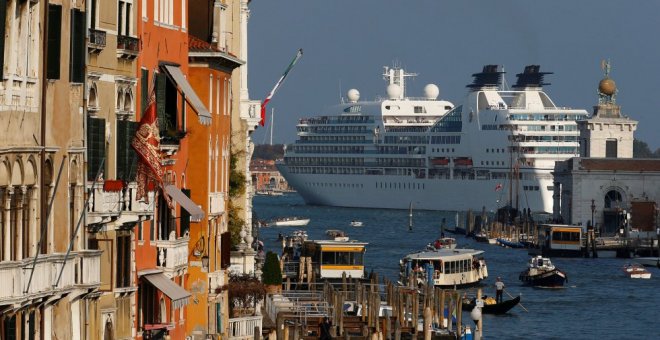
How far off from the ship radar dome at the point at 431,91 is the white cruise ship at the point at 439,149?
0.09 metres

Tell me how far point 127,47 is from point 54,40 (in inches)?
130

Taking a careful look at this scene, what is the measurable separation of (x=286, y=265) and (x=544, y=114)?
104 metres

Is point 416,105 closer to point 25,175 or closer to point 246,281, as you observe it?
point 246,281

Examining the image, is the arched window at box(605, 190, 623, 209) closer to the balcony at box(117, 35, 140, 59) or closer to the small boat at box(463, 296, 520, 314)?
the small boat at box(463, 296, 520, 314)

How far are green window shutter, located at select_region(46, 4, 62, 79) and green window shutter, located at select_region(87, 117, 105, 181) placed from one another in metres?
1.48

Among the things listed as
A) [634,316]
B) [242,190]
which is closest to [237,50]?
[242,190]

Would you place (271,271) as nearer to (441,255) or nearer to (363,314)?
(363,314)

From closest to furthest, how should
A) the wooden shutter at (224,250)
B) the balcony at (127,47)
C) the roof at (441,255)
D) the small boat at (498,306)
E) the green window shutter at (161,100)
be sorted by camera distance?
the balcony at (127,47)
the green window shutter at (161,100)
the wooden shutter at (224,250)
the small boat at (498,306)
the roof at (441,255)

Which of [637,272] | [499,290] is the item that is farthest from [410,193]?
[499,290]

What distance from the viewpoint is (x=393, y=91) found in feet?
591

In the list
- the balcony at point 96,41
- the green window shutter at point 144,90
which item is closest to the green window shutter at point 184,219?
the green window shutter at point 144,90

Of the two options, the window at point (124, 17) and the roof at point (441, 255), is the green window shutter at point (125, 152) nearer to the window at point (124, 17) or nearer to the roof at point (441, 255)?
the window at point (124, 17)

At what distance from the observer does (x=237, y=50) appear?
111 feet

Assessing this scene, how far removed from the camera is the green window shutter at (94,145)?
15602 millimetres
